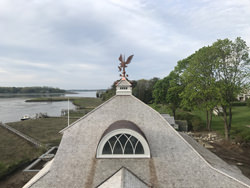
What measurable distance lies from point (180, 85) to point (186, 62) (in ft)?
17.7

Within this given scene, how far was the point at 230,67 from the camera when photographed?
71.5 ft

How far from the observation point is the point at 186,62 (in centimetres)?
3275

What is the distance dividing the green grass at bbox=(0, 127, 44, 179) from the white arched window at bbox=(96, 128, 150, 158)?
1254cm

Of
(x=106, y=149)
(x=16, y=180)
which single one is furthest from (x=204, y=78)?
(x=16, y=180)

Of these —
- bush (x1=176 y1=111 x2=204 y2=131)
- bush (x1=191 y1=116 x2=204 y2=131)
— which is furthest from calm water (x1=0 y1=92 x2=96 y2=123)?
bush (x1=191 y1=116 x2=204 y2=131)

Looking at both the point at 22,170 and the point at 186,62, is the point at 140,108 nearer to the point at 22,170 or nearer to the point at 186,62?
the point at 22,170

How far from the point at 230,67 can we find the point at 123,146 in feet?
69.5

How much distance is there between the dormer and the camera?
11.9m

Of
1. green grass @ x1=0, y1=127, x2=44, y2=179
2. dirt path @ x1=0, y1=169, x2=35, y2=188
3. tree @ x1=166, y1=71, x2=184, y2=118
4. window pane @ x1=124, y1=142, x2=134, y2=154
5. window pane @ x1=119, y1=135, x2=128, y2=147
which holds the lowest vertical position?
dirt path @ x1=0, y1=169, x2=35, y2=188

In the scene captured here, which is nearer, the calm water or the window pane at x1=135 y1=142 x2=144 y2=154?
the window pane at x1=135 y1=142 x2=144 y2=154

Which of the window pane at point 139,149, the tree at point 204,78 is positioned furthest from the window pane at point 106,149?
the tree at point 204,78

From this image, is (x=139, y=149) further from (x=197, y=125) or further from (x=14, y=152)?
(x=197, y=125)

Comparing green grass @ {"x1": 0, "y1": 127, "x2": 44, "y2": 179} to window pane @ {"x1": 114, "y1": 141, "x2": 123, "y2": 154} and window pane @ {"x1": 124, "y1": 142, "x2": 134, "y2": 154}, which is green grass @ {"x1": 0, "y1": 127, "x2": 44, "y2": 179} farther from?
window pane @ {"x1": 124, "y1": 142, "x2": 134, "y2": 154}

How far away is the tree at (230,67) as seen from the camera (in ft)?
70.0
